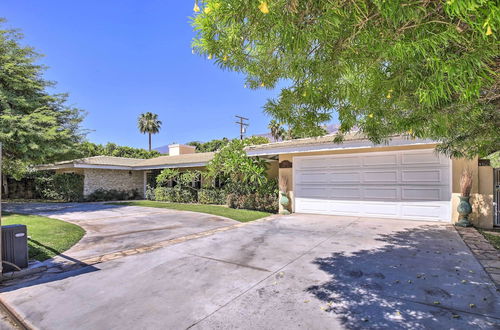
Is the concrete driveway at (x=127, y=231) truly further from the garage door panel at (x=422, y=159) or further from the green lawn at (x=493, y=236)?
the green lawn at (x=493, y=236)

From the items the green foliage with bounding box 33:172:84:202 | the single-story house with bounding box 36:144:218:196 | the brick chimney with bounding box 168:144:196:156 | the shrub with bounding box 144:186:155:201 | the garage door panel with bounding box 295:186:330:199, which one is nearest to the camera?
the garage door panel with bounding box 295:186:330:199

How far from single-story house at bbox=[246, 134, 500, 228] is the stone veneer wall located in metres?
13.5

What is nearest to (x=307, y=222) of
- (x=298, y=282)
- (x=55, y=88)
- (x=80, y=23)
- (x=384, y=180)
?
(x=384, y=180)

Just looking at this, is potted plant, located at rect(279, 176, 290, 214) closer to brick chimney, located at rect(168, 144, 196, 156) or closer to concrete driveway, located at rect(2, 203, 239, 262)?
concrete driveway, located at rect(2, 203, 239, 262)

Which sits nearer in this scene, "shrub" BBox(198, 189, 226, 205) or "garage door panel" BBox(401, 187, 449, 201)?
"garage door panel" BBox(401, 187, 449, 201)

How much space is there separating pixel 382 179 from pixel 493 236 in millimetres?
3545

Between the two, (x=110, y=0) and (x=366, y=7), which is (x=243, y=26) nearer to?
(x=366, y=7)

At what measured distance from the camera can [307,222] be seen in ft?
31.1

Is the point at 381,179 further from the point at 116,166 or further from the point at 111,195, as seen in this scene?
the point at 111,195

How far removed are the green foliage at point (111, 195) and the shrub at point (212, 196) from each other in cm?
750

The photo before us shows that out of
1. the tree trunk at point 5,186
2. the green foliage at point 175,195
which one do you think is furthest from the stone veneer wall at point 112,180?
the tree trunk at point 5,186

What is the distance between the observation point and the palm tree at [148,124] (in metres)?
43.2

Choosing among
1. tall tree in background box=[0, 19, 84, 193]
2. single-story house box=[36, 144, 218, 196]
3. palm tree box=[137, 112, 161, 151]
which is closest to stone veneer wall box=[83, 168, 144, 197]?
single-story house box=[36, 144, 218, 196]

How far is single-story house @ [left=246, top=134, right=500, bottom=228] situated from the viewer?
8.36 m
